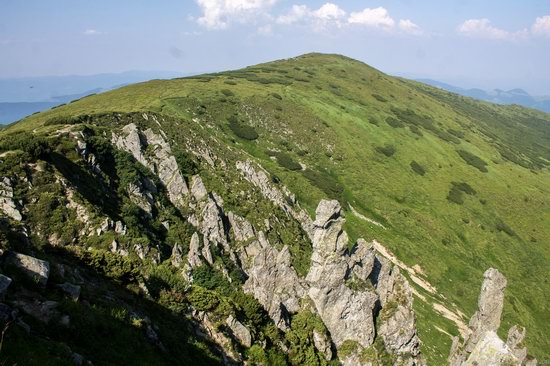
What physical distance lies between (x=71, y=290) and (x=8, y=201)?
63.5 feet

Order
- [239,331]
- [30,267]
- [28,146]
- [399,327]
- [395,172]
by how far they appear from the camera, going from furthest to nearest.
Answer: [395,172], [28,146], [399,327], [239,331], [30,267]

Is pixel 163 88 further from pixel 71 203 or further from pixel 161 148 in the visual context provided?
pixel 71 203

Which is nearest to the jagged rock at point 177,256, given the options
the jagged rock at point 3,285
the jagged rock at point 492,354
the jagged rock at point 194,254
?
the jagged rock at point 194,254

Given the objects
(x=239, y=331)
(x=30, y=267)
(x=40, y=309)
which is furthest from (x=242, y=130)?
(x=40, y=309)

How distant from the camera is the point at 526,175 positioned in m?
115

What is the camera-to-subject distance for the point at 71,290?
13047 millimetres

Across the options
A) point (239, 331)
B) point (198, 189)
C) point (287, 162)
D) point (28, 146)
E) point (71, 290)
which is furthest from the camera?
point (287, 162)

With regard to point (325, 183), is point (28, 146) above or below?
above

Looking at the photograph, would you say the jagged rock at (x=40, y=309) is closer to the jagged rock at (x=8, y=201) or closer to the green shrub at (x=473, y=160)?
the jagged rock at (x=8, y=201)

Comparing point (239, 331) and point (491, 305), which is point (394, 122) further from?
point (239, 331)

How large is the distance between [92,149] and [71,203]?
11439mm

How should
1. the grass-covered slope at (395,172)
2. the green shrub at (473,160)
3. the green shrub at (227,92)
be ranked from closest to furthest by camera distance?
the grass-covered slope at (395,172), the green shrub at (227,92), the green shrub at (473,160)

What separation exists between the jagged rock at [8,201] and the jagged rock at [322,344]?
2298cm

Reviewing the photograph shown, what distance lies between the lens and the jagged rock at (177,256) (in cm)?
3297
